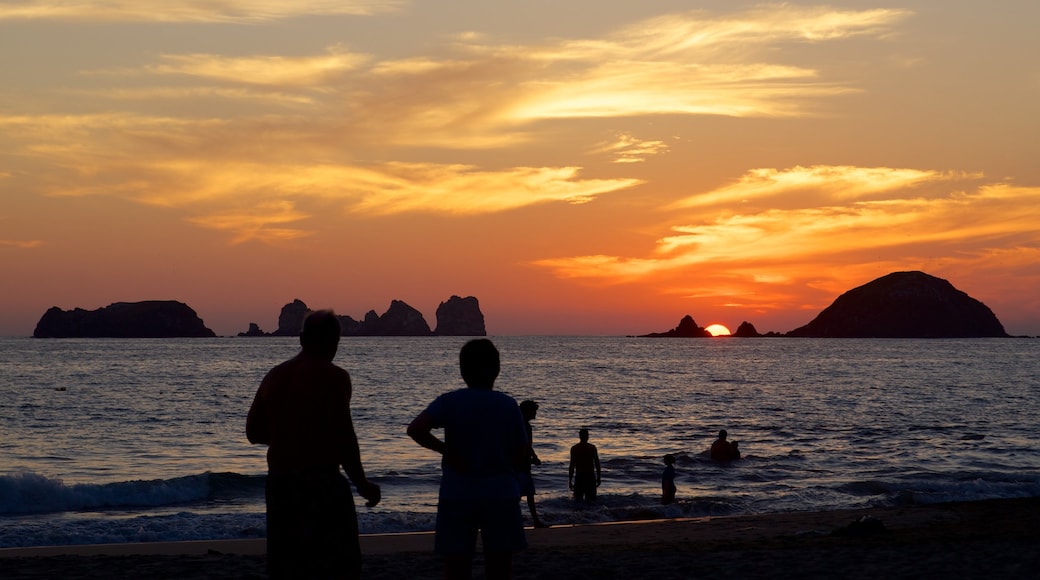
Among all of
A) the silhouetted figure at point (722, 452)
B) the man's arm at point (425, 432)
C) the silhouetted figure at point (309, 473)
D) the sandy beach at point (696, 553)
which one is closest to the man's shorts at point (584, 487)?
the sandy beach at point (696, 553)

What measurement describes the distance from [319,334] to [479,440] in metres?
1.15

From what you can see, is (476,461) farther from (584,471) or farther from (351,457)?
(584,471)

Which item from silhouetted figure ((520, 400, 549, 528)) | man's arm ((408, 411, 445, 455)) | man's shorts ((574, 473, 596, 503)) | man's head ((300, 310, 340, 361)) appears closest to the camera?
man's head ((300, 310, 340, 361))

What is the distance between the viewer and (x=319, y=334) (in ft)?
18.6

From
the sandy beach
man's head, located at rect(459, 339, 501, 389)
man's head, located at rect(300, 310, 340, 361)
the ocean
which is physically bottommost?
the ocean

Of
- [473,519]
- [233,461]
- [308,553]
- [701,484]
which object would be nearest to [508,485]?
[473,519]

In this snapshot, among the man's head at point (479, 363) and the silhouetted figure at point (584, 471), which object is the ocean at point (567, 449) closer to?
the silhouetted figure at point (584, 471)

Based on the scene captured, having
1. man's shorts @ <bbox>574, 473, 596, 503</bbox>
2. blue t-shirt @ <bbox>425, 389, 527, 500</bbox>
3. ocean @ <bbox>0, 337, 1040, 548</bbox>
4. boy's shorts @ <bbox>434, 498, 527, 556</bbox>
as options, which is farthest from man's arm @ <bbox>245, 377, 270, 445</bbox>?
man's shorts @ <bbox>574, 473, 596, 503</bbox>

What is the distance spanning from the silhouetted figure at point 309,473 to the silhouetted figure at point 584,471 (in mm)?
13703

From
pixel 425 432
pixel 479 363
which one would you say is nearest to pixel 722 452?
pixel 479 363

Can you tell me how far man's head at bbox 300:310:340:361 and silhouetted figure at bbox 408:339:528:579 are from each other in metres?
0.69

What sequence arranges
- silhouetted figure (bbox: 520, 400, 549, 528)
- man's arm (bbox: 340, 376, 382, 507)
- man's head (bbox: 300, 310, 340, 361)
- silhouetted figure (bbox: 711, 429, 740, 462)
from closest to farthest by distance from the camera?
man's arm (bbox: 340, 376, 382, 507)
man's head (bbox: 300, 310, 340, 361)
silhouetted figure (bbox: 520, 400, 549, 528)
silhouetted figure (bbox: 711, 429, 740, 462)

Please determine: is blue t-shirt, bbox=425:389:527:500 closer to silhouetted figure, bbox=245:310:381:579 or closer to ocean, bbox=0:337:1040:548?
silhouetted figure, bbox=245:310:381:579

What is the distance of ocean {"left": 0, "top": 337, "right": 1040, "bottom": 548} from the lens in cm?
2042
